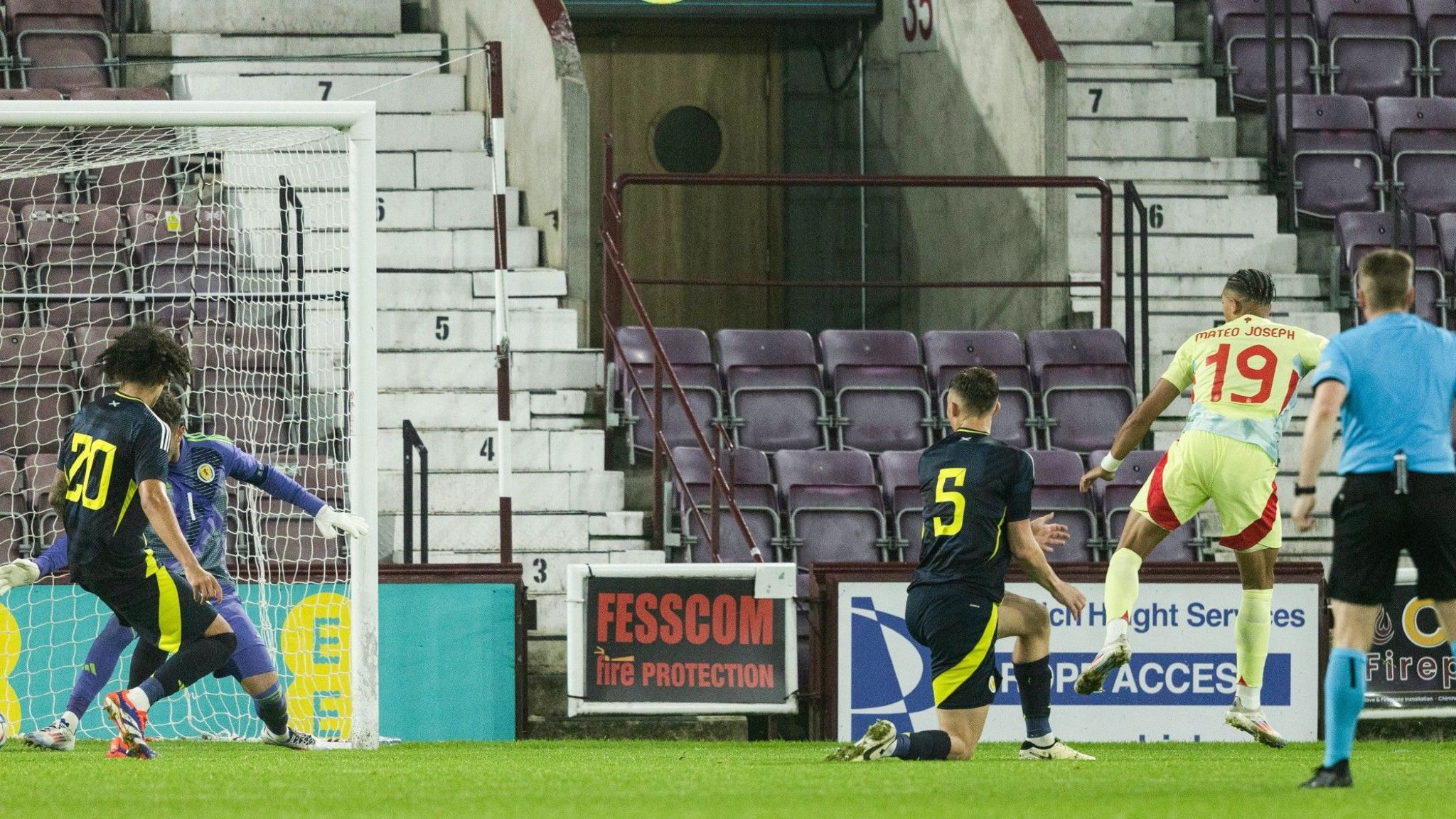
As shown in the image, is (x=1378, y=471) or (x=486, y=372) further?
(x=486, y=372)

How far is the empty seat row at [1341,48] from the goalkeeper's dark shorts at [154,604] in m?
9.07

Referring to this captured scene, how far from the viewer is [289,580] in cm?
1038

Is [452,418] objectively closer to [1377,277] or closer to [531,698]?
[531,698]

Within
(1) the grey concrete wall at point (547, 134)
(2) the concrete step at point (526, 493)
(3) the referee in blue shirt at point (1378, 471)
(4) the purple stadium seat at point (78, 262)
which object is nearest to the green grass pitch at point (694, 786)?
(3) the referee in blue shirt at point (1378, 471)

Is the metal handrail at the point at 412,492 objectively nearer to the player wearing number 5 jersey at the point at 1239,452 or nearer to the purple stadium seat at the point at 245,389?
the purple stadium seat at the point at 245,389

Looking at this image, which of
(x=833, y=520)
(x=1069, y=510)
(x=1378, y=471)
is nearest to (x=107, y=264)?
Result: (x=833, y=520)

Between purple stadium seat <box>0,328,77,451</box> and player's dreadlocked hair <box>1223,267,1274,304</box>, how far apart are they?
627 centimetres

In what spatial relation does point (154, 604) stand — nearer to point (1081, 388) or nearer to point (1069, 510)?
point (1069, 510)

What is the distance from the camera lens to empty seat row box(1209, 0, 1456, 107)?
14781mm


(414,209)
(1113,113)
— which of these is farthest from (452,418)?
(1113,113)

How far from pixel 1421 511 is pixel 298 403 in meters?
7.28

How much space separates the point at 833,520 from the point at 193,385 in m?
3.62

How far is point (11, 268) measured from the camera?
12.2 m

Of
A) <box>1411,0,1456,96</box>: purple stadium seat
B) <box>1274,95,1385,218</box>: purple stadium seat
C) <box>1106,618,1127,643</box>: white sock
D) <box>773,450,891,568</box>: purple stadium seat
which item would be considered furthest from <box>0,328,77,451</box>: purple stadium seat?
<box>1411,0,1456,96</box>: purple stadium seat
